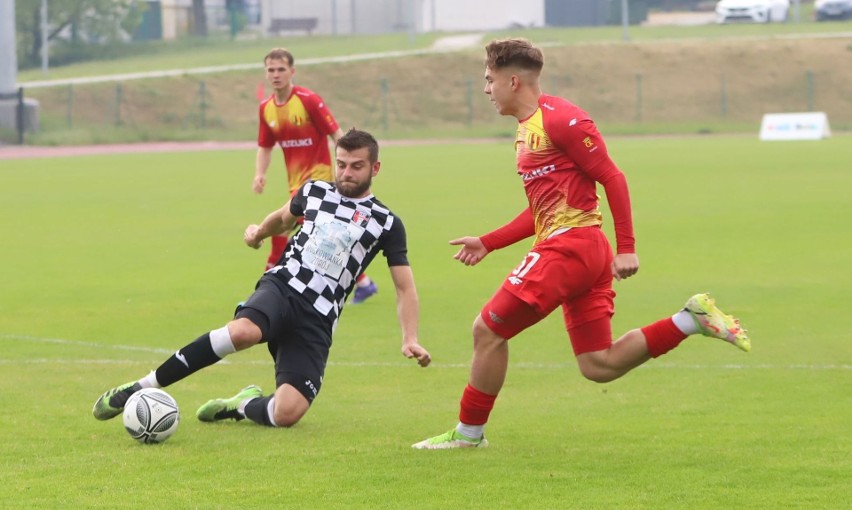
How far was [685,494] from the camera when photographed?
19.7ft

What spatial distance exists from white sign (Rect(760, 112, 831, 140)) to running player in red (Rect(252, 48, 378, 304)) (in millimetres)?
30371

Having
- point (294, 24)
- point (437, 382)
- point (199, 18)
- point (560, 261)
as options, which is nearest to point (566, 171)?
point (560, 261)

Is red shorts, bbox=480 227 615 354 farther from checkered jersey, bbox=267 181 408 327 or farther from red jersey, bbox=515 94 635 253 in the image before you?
checkered jersey, bbox=267 181 408 327

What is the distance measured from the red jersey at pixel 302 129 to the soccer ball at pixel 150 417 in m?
6.54

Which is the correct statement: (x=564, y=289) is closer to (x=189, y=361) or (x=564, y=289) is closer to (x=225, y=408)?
(x=189, y=361)

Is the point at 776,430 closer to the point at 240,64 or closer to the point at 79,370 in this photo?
the point at 79,370

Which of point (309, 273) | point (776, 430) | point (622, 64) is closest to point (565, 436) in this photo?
point (776, 430)

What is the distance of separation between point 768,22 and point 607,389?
69588 millimetres

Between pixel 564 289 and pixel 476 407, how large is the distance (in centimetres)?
76

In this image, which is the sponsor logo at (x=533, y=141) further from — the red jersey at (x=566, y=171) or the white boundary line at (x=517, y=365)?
the white boundary line at (x=517, y=365)

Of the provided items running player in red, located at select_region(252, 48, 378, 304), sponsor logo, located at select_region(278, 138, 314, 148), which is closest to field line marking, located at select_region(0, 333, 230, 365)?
running player in red, located at select_region(252, 48, 378, 304)

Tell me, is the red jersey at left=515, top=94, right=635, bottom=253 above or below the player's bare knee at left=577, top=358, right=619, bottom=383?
above

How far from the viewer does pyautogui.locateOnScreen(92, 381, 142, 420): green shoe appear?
7.25 metres

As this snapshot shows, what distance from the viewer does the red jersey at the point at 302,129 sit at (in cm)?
1338
